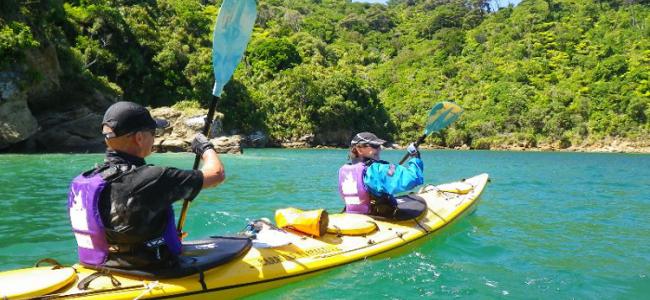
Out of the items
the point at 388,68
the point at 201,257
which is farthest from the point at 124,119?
the point at 388,68

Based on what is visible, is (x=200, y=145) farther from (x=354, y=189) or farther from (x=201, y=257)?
(x=354, y=189)

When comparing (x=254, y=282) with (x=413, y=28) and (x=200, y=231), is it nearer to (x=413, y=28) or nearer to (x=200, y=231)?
(x=200, y=231)

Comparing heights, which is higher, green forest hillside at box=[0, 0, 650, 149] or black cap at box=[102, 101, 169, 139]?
green forest hillside at box=[0, 0, 650, 149]

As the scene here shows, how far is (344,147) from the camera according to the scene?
51656 mm

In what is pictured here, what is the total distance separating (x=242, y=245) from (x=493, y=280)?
2.75 metres

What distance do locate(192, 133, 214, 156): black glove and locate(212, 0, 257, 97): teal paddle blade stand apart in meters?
1.08

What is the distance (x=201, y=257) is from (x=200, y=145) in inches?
36.1

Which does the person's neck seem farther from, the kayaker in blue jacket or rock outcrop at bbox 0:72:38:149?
rock outcrop at bbox 0:72:38:149

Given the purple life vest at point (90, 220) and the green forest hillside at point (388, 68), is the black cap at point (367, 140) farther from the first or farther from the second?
the green forest hillside at point (388, 68)

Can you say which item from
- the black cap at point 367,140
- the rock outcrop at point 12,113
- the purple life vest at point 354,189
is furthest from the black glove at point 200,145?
the rock outcrop at point 12,113

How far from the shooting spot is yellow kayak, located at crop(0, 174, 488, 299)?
10.2 ft

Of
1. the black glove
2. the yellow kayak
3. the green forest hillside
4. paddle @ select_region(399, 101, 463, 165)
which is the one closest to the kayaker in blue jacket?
the yellow kayak

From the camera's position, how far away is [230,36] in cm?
468

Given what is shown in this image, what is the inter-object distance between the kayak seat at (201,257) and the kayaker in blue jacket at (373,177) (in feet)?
→ 5.14
